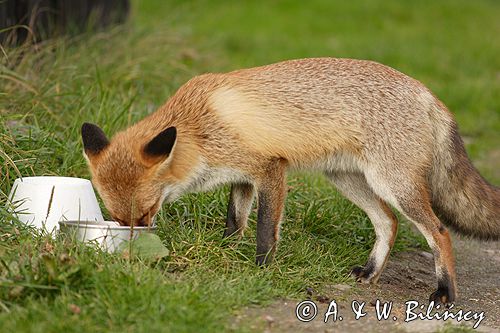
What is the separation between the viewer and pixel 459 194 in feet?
18.8

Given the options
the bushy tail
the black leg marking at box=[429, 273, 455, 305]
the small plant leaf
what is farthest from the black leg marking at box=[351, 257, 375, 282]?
the small plant leaf

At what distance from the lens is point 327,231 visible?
6.38 meters

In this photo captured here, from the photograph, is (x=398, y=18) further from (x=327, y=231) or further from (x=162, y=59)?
(x=327, y=231)

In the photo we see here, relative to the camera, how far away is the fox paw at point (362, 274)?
572cm

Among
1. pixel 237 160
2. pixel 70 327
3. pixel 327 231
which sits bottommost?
pixel 327 231

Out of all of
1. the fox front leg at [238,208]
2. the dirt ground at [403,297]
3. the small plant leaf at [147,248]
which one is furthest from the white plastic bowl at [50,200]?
the dirt ground at [403,297]

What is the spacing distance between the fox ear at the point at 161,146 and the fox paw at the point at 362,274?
1.70 metres

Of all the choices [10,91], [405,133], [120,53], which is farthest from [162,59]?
[405,133]

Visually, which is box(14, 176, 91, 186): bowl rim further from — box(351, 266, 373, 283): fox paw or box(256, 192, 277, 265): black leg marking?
box(351, 266, 373, 283): fox paw

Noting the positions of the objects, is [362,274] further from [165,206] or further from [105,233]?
[105,233]

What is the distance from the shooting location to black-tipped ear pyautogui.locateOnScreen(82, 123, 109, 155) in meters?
5.20

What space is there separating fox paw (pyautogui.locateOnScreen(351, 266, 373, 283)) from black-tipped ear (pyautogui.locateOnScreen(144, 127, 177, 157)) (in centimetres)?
171

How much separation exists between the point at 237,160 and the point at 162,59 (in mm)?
4317

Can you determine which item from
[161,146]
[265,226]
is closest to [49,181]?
[161,146]
